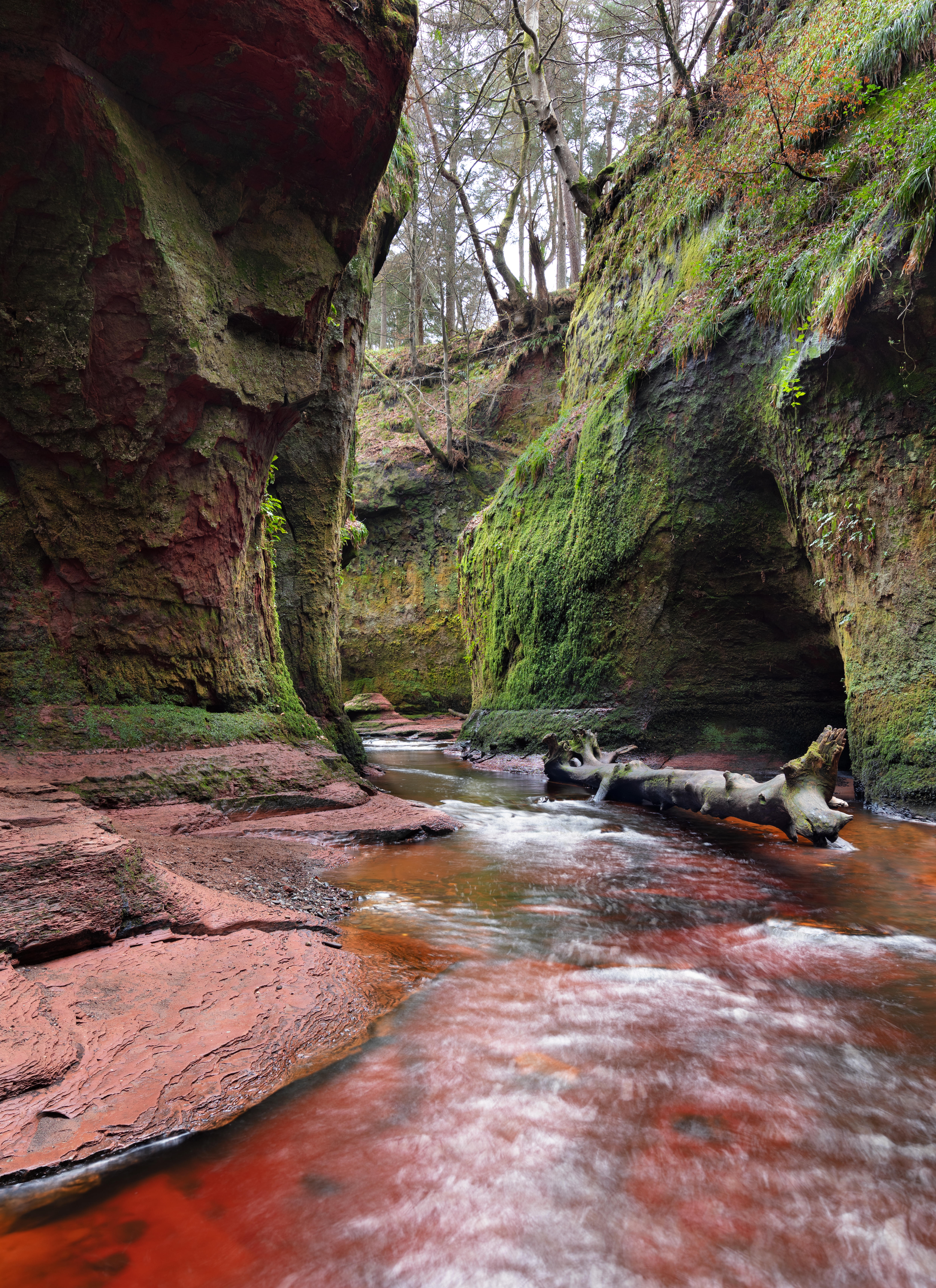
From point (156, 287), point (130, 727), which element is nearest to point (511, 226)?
point (156, 287)

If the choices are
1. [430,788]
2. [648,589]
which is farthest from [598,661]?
[430,788]

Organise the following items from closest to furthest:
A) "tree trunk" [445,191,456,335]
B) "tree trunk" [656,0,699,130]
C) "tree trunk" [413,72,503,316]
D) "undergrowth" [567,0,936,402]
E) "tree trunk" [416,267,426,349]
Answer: "undergrowth" [567,0,936,402]
"tree trunk" [656,0,699,130]
"tree trunk" [413,72,503,316]
"tree trunk" [445,191,456,335]
"tree trunk" [416,267,426,349]

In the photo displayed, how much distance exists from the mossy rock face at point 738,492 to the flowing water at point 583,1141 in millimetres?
4339

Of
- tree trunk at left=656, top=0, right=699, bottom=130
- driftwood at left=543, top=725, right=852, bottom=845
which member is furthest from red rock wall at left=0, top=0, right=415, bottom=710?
tree trunk at left=656, top=0, right=699, bottom=130

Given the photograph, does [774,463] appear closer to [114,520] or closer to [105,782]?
[114,520]

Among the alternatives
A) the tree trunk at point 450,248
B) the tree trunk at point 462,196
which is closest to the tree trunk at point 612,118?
the tree trunk at point 462,196

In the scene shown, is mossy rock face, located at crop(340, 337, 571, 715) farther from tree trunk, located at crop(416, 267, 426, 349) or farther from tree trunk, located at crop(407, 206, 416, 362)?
tree trunk, located at crop(416, 267, 426, 349)

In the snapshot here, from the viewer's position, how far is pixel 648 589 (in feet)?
31.1

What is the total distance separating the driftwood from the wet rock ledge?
372 cm

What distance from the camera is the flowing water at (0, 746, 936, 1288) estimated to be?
136cm

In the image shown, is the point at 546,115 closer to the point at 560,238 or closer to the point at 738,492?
the point at 738,492

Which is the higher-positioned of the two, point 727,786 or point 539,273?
point 539,273

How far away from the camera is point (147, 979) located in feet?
7.19

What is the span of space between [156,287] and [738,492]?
689 centimetres
